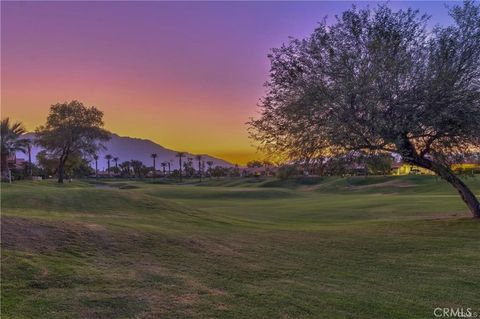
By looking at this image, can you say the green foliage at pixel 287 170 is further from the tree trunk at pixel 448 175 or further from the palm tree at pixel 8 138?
the palm tree at pixel 8 138

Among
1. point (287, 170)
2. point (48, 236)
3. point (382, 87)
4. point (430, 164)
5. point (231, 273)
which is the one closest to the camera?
point (231, 273)

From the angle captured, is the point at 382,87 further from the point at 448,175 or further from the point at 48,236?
the point at 48,236

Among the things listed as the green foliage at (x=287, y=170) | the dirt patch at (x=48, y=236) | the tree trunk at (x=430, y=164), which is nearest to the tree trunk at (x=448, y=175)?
the tree trunk at (x=430, y=164)

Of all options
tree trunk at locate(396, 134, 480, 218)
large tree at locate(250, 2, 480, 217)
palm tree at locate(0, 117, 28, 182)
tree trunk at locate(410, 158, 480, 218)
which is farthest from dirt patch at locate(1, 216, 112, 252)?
Result: palm tree at locate(0, 117, 28, 182)

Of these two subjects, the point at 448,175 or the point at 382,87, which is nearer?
the point at 382,87

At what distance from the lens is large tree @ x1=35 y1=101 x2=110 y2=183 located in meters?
59.1

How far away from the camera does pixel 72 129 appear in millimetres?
59375

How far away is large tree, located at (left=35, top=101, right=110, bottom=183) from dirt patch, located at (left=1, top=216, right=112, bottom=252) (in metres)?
49.2

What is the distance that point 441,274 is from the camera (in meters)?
10.5

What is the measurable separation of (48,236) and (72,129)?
51204 millimetres

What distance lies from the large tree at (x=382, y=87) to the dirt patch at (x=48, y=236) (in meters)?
9.27

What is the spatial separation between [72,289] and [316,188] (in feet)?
247

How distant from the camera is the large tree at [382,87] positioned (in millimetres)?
16797

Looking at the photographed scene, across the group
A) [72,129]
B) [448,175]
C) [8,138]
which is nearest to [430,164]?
[448,175]
